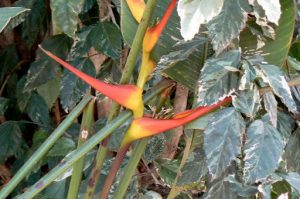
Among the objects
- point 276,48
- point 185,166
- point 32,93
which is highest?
point 276,48

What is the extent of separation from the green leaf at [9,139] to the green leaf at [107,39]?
13.0 inches

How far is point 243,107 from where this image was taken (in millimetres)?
437

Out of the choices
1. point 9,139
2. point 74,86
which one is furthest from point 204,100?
point 9,139

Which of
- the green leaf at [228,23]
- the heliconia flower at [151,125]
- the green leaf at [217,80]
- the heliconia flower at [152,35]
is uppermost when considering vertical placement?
the green leaf at [228,23]

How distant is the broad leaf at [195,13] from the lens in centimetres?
37

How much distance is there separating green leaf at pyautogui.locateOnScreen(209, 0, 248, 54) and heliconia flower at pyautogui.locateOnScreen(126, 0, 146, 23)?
0.08 metres

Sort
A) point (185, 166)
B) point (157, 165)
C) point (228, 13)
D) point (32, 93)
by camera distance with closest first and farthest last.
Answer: point (228, 13)
point (185, 166)
point (157, 165)
point (32, 93)

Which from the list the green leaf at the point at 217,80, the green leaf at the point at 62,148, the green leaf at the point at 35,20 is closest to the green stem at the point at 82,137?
the green leaf at the point at 217,80

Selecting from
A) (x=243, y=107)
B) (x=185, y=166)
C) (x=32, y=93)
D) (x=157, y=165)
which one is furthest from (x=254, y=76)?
(x=32, y=93)

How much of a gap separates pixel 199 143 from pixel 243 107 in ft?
0.42

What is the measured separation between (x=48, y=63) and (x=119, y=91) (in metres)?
0.43

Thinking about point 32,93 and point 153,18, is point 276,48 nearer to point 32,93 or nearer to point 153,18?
point 153,18

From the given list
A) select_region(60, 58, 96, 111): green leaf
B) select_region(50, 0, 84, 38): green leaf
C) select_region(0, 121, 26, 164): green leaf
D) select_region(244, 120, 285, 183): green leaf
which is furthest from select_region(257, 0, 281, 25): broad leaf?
select_region(0, 121, 26, 164): green leaf

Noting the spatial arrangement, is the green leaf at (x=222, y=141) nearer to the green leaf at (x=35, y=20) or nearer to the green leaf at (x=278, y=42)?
the green leaf at (x=278, y=42)
